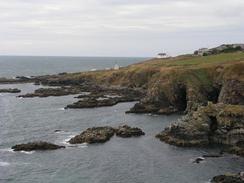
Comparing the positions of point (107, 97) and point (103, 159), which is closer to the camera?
point (103, 159)

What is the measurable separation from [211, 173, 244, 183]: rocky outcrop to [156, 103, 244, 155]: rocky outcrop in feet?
58.5

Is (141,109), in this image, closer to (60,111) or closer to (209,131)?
(60,111)

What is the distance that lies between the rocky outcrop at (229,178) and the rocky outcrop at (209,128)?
17829 millimetres

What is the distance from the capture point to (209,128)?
83.1 metres

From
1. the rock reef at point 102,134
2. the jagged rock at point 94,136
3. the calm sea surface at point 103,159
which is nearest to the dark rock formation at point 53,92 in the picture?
the calm sea surface at point 103,159

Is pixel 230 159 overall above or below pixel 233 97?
below

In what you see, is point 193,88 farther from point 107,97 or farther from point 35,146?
point 35,146

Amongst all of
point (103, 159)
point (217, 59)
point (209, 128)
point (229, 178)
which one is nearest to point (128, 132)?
point (209, 128)

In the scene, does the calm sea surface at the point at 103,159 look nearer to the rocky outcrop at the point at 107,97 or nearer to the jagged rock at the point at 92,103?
the jagged rock at the point at 92,103

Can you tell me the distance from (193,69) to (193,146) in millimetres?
48615

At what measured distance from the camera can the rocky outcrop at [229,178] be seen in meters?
59.1

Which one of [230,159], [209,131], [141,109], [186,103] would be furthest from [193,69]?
[230,159]

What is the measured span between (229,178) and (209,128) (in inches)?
940

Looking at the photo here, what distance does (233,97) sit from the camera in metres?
102
